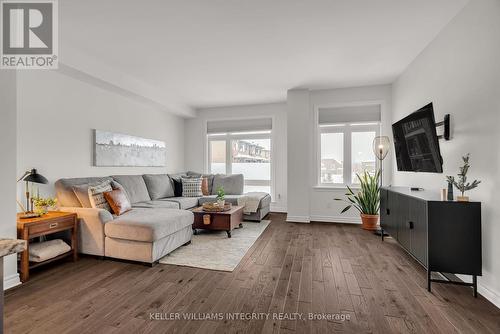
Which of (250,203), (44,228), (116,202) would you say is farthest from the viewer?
(250,203)

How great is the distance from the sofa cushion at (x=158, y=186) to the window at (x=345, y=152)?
10.5 feet

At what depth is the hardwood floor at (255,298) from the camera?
67.0 inches

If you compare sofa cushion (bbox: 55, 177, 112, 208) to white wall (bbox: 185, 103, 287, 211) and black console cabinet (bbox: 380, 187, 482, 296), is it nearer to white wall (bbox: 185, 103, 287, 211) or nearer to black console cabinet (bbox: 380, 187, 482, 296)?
white wall (bbox: 185, 103, 287, 211)

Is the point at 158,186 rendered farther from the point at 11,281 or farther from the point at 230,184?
the point at 11,281

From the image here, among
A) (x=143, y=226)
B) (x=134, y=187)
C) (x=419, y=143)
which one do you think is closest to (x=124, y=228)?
(x=143, y=226)

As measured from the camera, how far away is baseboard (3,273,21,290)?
7.14ft

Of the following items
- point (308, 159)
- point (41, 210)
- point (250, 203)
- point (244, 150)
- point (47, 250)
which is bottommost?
point (47, 250)

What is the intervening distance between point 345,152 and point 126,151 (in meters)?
4.27

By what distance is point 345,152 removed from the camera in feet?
16.2

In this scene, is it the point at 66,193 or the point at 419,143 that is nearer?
the point at 419,143

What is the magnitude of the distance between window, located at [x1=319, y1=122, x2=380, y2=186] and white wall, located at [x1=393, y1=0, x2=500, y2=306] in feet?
5.86

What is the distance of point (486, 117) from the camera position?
6.83 ft

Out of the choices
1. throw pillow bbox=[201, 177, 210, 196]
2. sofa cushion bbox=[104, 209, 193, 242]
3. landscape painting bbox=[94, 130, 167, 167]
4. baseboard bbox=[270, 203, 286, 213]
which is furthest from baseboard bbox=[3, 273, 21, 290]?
baseboard bbox=[270, 203, 286, 213]

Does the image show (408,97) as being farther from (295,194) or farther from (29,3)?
(29,3)
